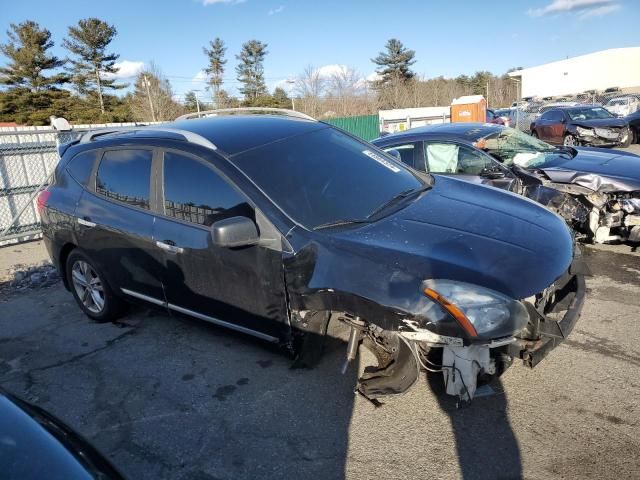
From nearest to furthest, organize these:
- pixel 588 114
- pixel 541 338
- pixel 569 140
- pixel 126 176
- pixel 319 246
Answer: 1. pixel 541 338
2. pixel 319 246
3. pixel 126 176
4. pixel 569 140
5. pixel 588 114

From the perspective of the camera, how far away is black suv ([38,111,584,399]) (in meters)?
2.65

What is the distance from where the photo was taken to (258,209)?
10.4 feet

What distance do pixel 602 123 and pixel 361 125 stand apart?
10.6 meters

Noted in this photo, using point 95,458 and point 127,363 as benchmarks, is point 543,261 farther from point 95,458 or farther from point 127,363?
point 127,363

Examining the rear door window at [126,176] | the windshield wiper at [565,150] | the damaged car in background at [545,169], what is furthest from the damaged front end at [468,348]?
the windshield wiper at [565,150]

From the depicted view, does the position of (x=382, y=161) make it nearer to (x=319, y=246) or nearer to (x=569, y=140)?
(x=319, y=246)

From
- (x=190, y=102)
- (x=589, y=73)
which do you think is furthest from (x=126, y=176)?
(x=589, y=73)

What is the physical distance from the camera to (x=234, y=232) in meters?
2.98

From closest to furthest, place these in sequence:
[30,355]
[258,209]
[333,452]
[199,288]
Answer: [333,452] → [258,209] → [199,288] → [30,355]

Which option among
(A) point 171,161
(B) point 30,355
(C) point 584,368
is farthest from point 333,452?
Answer: (B) point 30,355

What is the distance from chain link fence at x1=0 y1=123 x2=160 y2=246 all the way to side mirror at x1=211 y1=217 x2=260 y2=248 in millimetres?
7033

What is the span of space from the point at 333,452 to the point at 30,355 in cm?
296

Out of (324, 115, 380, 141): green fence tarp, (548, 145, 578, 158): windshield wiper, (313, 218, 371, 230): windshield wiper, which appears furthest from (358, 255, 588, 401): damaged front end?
(324, 115, 380, 141): green fence tarp

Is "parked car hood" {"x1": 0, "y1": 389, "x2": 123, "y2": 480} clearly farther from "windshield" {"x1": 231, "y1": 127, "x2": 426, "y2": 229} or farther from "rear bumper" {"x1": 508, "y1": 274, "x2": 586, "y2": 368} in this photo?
"rear bumper" {"x1": 508, "y1": 274, "x2": 586, "y2": 368}
